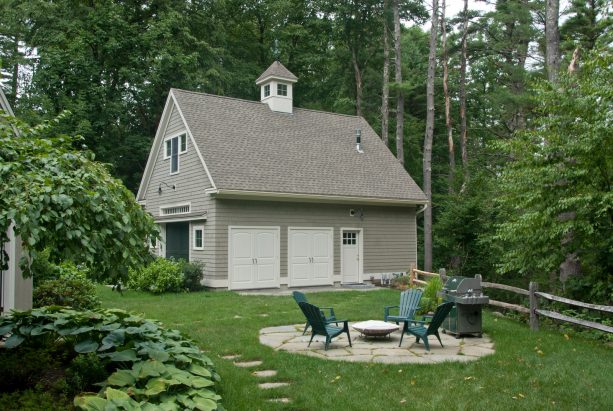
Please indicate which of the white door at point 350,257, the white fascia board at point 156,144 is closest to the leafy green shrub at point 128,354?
the white door at point 350,257

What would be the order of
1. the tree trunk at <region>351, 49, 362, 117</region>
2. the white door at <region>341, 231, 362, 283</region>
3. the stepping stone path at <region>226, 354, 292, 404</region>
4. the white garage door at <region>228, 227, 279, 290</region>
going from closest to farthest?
the stepping stone path at <region>226, 354, 292, 404</region> → the white garage door at <region>228, 227, 279, 290</region> → the white door at <region>341, 231, 362, 283</region> → the tree trunk at <region>351, 49, 362, 117</region>

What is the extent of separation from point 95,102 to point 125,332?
21.7 m

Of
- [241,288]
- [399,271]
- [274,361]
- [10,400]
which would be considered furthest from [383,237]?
[10,400]

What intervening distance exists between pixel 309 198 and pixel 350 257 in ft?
9.27

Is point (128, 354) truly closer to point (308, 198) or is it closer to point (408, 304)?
point (408, 304)

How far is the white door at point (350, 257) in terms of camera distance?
18.7 metres

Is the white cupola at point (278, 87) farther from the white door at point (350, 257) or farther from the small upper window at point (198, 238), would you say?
the small upper window at point (198, 238)

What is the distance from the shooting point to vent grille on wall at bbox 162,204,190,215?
17.8m

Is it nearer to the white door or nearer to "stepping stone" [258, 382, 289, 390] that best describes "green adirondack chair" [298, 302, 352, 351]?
"stepping stone" [258, 382, 289, 390]

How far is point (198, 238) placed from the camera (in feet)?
56.1

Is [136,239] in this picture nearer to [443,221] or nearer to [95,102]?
[443,221]

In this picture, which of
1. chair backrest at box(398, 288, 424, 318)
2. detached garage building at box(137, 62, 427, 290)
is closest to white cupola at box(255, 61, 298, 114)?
detached garage building at box(137, 62, 427, 290)

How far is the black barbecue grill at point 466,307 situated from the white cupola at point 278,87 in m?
13.1

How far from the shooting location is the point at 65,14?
26188 millimetres
